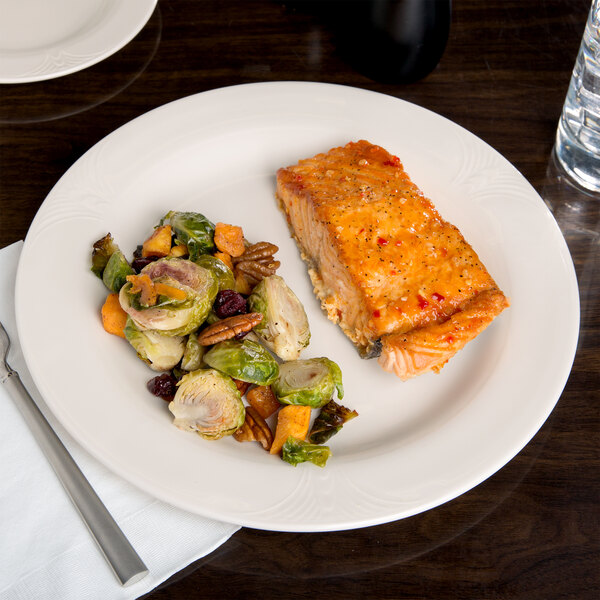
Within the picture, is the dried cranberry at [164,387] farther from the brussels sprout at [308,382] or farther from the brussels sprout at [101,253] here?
the brussels sprout at [101,253]

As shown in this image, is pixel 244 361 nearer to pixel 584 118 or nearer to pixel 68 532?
pixel 68 532

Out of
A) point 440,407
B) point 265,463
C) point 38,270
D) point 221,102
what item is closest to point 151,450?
point 265,463

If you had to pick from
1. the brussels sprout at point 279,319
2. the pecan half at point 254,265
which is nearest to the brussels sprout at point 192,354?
the brussels sprout at point 279,319

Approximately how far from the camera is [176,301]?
2.92 m

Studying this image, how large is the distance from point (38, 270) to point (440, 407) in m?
1.83

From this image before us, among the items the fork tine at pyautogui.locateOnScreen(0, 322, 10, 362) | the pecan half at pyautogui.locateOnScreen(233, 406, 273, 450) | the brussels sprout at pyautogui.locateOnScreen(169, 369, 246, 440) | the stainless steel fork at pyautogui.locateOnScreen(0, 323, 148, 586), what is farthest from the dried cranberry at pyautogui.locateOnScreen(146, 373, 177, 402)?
the fork tine at pyautogui.locateOnScreen(0, 322, 10, 362)

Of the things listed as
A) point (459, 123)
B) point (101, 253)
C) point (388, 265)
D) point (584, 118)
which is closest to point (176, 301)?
point (101, 253)

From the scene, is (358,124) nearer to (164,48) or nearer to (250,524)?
(164,48)

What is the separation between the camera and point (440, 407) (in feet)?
10.3

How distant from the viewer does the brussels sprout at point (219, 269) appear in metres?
3.20

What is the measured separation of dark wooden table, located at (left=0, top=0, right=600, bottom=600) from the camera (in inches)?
107

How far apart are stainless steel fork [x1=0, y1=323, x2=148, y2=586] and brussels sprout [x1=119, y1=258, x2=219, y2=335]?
0.55 meters

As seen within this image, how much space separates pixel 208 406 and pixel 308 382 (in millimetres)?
410

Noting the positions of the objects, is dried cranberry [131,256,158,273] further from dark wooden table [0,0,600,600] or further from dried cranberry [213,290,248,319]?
dark wooden table [0,0,600,600]
